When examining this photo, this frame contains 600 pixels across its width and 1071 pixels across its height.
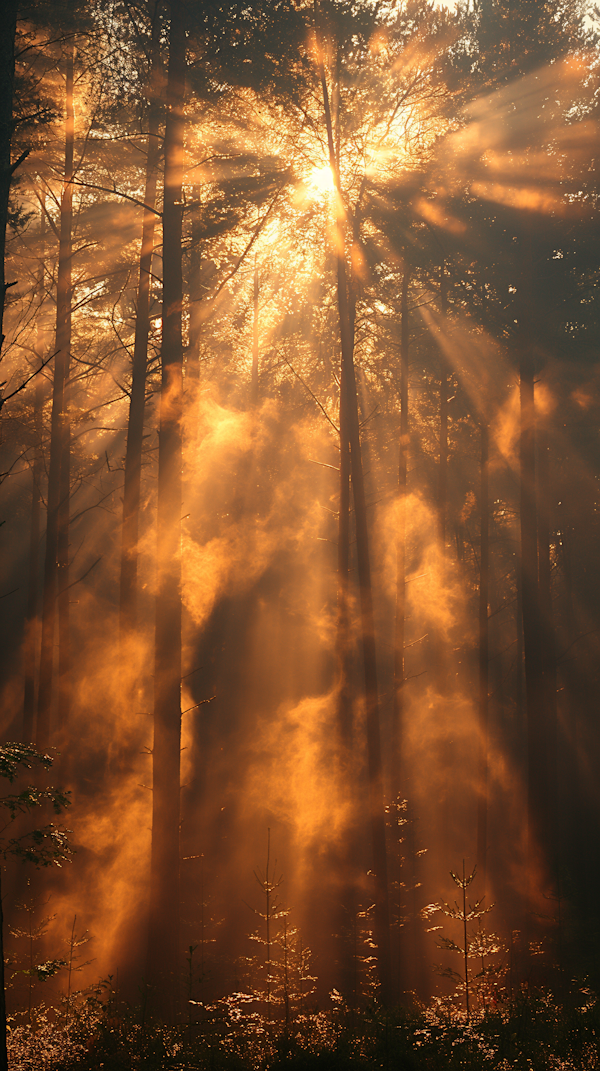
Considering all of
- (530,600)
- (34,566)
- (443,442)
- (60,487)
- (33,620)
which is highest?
(443,442)

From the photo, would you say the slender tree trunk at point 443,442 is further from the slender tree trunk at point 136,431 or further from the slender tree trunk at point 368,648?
the slender tree trunk at point 136,431

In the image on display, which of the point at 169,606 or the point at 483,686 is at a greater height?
the point at 483,686

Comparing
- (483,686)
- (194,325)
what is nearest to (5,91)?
(194,325)

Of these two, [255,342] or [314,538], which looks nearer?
[314,538]

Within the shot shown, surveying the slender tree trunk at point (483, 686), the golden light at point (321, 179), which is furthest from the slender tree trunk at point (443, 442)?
the golden light at point (321, 179)

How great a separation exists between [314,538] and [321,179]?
7.11 metres

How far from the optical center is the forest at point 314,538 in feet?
26.0

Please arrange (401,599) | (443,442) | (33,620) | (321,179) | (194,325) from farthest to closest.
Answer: (33,620), (194,325), (443,442), (401,599), (321,179)

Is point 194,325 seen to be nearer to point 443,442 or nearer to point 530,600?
point 443,442

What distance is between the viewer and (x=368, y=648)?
10570 millimetres

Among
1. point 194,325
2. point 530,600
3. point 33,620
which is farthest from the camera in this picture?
point 33,620

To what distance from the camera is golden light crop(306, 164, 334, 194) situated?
11164mm

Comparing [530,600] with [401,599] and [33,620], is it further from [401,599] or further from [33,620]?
[33,620]

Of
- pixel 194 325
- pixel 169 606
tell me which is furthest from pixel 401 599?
pixel 194 325
